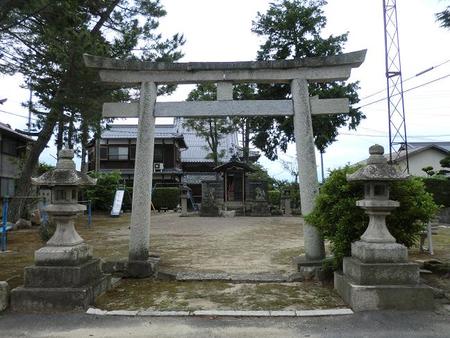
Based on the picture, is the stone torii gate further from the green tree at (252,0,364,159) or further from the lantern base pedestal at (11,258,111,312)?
the green tree at (252,0,364,159)

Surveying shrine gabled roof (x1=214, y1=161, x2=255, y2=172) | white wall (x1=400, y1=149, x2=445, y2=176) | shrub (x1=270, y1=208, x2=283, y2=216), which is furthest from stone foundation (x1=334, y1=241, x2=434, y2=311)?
white wall (x1=400, y1=149, x2=445, y2=176)

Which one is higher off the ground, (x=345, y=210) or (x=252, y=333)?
(x=345, y=210)

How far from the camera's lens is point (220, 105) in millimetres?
7984

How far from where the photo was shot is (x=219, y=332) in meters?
4.86

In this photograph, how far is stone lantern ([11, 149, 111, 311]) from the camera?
561cm

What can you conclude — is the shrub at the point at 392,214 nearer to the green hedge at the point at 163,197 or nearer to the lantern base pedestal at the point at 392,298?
the lantern base pedestal at the point at 392,298

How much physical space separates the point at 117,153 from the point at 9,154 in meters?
14.9

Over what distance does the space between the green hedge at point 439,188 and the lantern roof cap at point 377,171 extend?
18.2 metres

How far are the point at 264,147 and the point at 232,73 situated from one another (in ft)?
63.6

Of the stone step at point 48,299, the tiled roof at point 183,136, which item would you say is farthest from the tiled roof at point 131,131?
the stone step at point 48,299

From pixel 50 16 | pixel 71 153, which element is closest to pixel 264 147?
pixel 50 16

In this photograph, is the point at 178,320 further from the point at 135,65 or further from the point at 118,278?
the point at 135,65

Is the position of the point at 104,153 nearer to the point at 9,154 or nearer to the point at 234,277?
the point at 9,154

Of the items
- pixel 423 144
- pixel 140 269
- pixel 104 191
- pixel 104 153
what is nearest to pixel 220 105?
pixel 140 269
